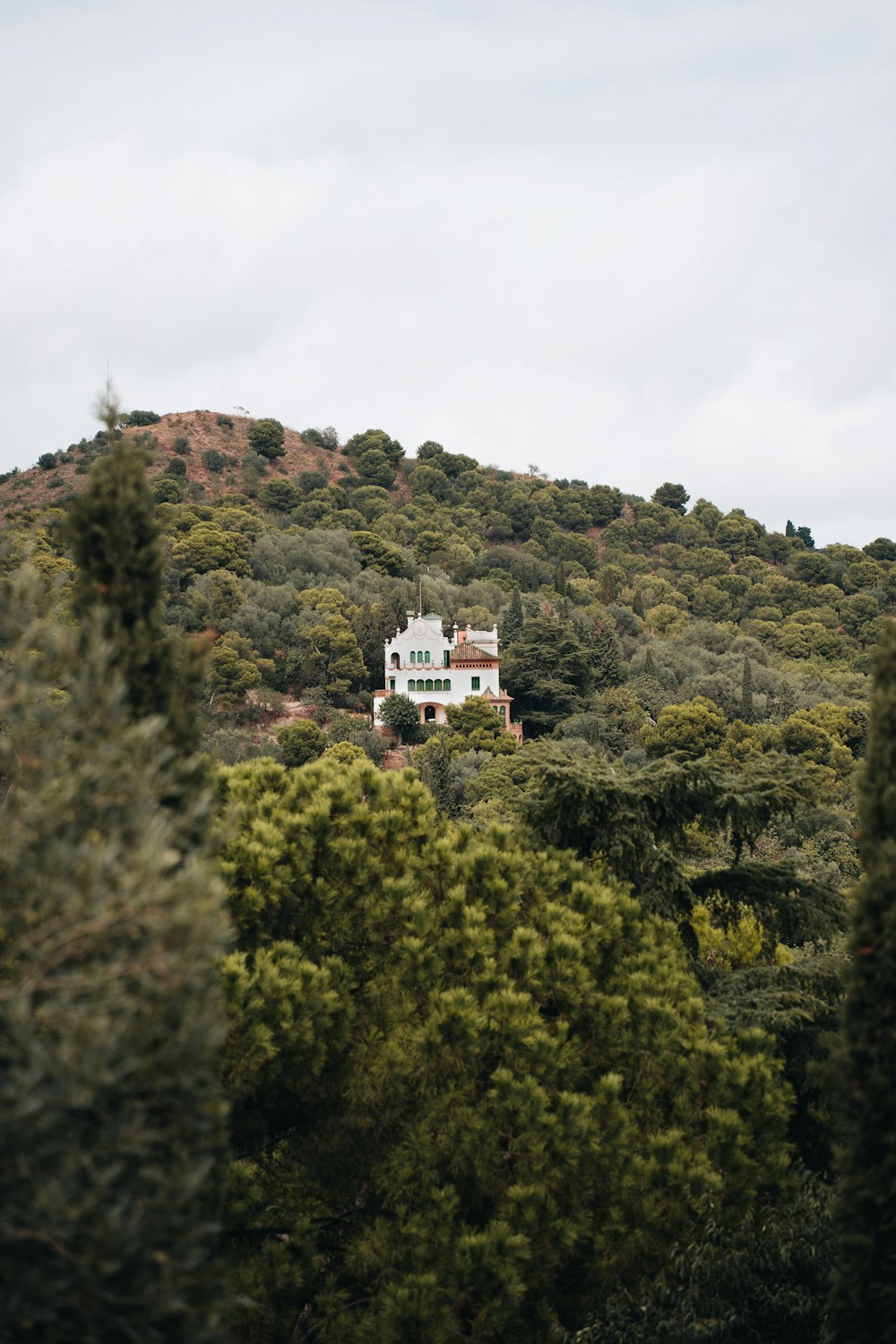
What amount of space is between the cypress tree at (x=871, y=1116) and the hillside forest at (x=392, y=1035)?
0.02 metres

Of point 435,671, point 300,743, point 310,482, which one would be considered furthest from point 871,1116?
point 310,482

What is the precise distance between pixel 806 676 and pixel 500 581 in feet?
74.6

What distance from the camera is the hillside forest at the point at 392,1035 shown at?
436 cm

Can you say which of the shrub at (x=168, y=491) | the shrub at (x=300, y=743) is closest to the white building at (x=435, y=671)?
the shrub at (x=300, y=743)

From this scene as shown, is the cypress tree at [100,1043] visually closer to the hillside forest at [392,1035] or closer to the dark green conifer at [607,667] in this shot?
the hillside forest at [392,1035]

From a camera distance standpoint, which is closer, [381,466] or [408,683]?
[408,683]

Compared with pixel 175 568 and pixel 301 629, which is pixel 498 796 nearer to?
pixel 301 629

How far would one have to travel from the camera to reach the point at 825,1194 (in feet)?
30.1

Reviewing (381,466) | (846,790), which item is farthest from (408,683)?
(381,466)

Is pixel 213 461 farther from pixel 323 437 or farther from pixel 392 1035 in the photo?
pixel 392 1035

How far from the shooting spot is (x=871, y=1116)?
6.39 metres

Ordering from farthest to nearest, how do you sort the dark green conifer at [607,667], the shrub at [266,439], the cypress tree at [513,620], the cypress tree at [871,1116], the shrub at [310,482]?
1. the shrub at [266,439]
2. the shrub at [310,482]
3. the cypress tree at [513,620]
4. the dark green conifer at [607,667]
5. the cypress tree at [871,1116]

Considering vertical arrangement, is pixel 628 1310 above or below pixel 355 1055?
below

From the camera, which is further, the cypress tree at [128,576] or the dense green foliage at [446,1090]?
the dense green foliage at [446,1090]
